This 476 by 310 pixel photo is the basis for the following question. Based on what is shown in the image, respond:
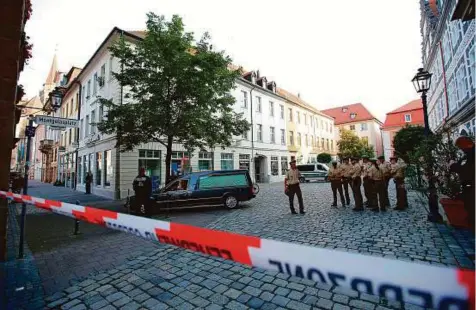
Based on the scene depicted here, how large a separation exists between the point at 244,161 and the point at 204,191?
16997 mm

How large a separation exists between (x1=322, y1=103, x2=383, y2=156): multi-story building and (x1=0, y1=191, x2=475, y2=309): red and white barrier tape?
61663 mm

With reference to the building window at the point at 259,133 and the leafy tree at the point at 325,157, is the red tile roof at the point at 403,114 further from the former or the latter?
the building window at the point at 259,133

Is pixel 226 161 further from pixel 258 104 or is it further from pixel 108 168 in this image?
pixel 108 168

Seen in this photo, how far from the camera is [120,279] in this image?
4.19 metres

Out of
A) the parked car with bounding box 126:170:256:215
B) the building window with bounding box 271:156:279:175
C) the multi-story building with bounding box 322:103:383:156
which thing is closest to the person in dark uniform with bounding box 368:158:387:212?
the parked car with bounding box 126:170:256:215

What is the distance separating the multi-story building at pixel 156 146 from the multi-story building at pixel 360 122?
3170 centimetres

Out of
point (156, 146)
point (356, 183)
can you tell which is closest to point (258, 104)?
point (156, 146)

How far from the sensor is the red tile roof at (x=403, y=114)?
46.4 m

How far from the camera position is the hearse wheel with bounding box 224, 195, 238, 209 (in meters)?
11.5

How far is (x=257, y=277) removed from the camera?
3998 millimetres

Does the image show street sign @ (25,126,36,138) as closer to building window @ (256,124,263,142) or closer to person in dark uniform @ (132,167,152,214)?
person in dark uniform @ (132,167,152,214)

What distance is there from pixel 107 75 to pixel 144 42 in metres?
9.59

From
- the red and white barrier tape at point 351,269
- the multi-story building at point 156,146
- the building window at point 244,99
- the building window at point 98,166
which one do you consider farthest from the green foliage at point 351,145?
the red and white barrier tape at point 351,269

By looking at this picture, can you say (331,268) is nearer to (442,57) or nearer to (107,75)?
(107,75)
